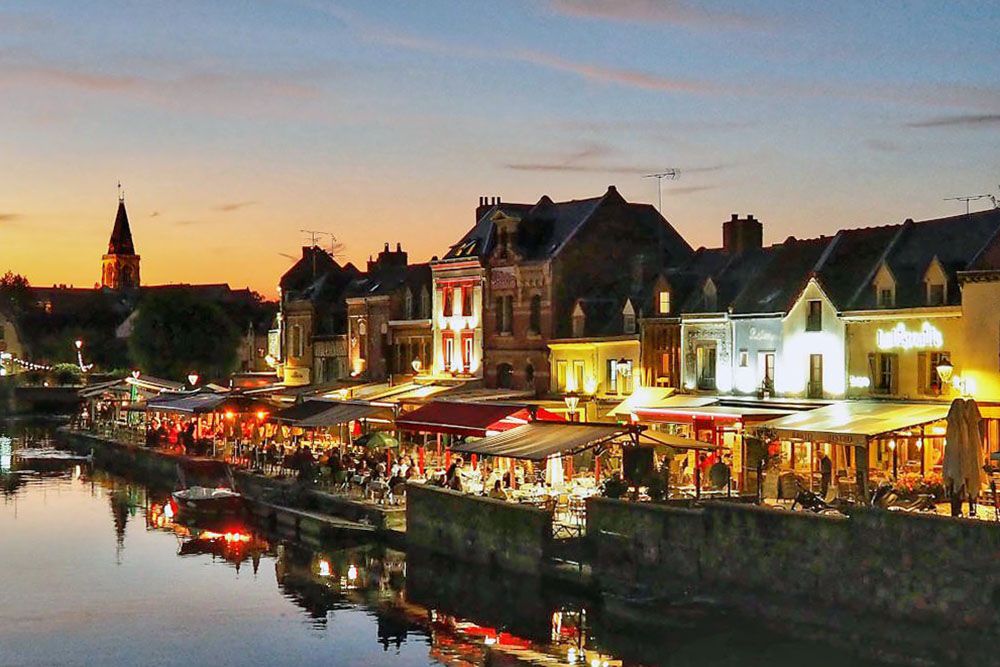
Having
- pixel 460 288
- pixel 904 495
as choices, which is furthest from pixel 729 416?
pixel 460 288

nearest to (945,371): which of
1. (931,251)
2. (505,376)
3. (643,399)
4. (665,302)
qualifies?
(931,251)

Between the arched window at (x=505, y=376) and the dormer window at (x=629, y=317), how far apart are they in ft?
26.7

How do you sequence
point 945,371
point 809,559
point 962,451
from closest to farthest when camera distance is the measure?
point 809,559 < point 962,451 < point 945,371

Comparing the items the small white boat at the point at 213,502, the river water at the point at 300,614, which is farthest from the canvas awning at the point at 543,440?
the small white boat at the point at 213,502

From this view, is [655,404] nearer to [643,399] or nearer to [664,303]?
[643,399]

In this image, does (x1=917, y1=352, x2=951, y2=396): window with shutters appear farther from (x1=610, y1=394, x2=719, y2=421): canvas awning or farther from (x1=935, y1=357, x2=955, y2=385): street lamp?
(x1=610, y1=394, x2=719, y2=421): canvas awning

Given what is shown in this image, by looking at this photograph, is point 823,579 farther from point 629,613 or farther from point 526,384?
point 526,384

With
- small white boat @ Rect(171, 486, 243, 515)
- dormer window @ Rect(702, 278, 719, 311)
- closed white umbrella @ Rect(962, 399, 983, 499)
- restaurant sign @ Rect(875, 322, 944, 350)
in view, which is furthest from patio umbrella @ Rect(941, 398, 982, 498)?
small white boat @ Rect(171, 486, 243, 515)

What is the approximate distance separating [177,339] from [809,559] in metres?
94.7

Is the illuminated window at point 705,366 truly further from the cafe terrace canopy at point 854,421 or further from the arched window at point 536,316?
the arched window at point 536,316

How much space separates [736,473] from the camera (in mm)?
47438

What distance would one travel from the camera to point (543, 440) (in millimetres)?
41562

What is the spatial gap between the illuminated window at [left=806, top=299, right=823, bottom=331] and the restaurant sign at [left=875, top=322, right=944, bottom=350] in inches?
99.2

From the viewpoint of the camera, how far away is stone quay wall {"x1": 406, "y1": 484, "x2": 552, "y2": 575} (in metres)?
38.0
